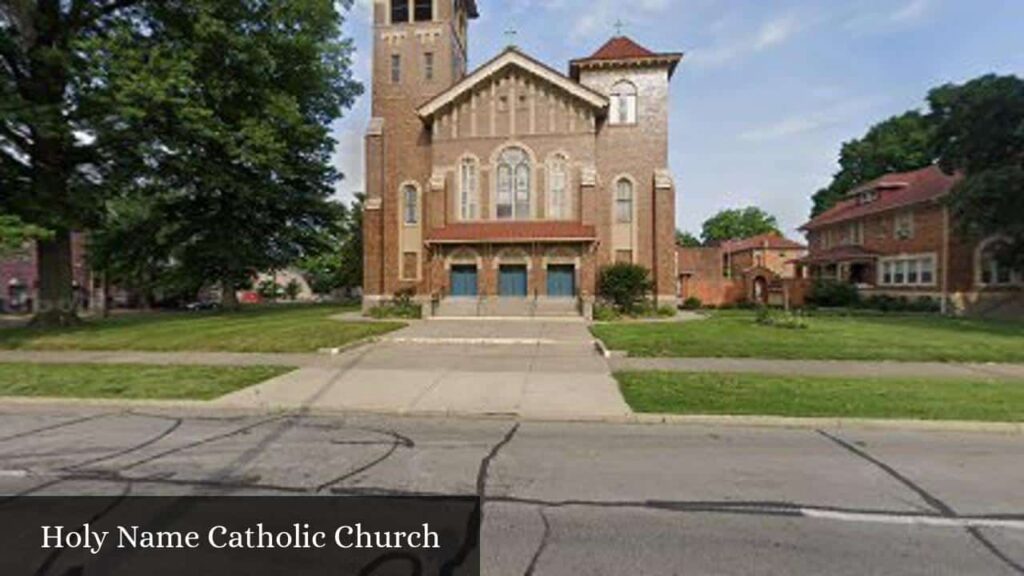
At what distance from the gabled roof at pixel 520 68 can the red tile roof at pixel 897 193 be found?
69.5 feet

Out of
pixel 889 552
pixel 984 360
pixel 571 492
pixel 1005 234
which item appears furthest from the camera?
pixel 1005 234

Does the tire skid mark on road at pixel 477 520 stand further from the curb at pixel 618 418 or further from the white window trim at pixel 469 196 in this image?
the white window trim at pixel 469 196

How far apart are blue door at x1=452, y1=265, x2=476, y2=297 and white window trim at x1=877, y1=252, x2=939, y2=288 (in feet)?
89.9

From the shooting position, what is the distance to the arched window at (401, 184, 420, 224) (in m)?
32.2

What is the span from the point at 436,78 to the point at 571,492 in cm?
3156

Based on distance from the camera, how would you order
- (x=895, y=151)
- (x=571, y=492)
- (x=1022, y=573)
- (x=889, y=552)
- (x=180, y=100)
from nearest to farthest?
(x=1022, y=573), (x=889, y=552), (x=571, y=492), (x=180, y=100), (x=895, y=151)

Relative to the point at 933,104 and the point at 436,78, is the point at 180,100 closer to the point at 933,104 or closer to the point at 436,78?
the point at 436,78

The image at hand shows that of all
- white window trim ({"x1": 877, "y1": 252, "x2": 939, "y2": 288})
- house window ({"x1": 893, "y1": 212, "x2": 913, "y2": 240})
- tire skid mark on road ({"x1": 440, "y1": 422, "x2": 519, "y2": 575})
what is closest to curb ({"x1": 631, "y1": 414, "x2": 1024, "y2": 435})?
tire skid mark on road ({"x1": 440, "y1": 422, "x2": 519, "y2": 575})

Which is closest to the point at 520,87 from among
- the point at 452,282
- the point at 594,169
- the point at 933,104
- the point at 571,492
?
the point at 594,169

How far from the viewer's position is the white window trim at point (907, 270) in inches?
1441

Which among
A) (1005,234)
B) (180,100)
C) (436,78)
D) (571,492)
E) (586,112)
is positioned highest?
(436,78)

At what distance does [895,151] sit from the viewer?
2490 inches

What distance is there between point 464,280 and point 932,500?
2651 centimetres

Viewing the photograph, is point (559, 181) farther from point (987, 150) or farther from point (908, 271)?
point (908, 271)
